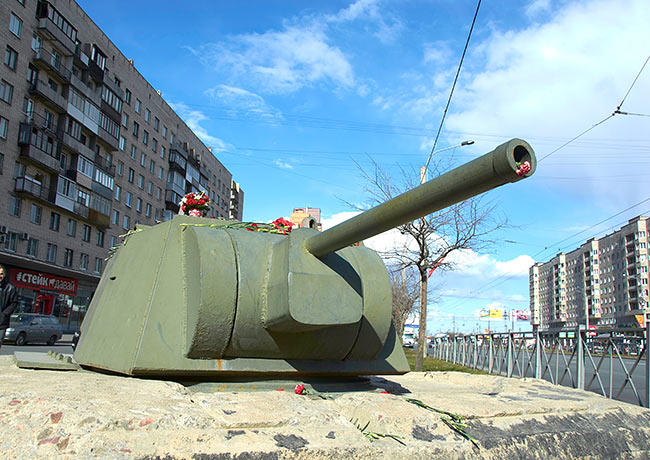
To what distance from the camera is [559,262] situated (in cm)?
10625

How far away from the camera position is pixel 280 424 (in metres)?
2.79

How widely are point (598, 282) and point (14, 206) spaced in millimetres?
86043

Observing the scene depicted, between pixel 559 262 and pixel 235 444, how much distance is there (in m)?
113

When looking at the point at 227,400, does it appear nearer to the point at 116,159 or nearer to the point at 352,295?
the point at 352,295

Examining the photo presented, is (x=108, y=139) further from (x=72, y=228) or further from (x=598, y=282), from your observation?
(x=598, y=282)

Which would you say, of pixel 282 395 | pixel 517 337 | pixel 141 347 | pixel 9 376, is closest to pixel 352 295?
pixel 282 395

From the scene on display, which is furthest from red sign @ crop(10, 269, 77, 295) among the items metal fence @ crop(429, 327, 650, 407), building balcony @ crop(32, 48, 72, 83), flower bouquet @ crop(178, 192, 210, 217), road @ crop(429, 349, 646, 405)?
flower bouquet @ crop(178, 192, 210, 217)

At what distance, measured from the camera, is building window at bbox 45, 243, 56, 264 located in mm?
31422

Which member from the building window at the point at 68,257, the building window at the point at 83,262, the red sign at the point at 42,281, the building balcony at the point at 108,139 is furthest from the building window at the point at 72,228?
the building balcony at the point at 108,139

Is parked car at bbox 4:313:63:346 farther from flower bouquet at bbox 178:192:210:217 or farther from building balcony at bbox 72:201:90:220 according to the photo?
flower bouquet at bbox 178:192:210:217

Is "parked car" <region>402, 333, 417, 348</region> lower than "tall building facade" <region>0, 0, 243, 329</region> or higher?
lower

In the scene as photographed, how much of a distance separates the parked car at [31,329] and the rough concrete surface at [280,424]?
731 inches

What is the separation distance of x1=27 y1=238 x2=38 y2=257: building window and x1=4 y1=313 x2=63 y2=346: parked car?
9.41m

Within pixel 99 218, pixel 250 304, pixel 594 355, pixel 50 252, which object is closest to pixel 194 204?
pixel 250 304
